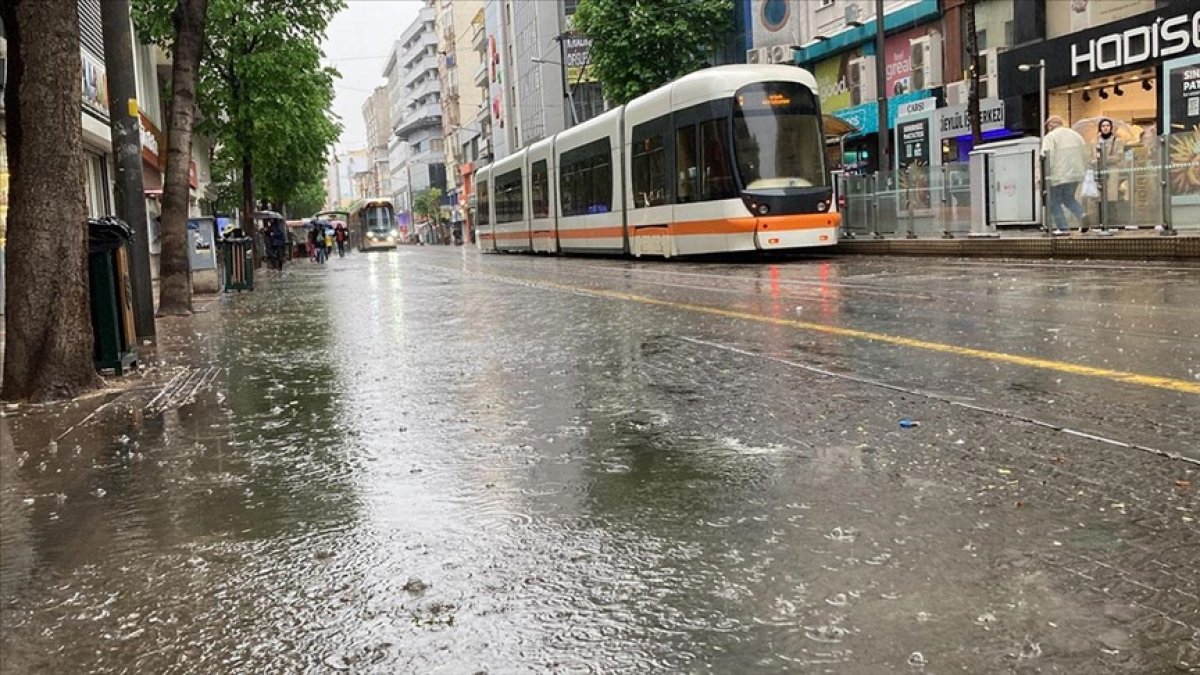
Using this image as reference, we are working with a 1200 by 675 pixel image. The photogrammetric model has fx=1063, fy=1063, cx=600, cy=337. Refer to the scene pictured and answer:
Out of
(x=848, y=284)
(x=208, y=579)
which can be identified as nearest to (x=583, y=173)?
(x=848, y=284)

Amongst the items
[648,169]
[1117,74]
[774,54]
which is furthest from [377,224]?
[1117,74]

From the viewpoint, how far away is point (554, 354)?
7.89 meters

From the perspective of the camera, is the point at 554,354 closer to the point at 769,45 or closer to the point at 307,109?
the point at 307,109

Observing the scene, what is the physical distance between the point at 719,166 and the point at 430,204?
103m

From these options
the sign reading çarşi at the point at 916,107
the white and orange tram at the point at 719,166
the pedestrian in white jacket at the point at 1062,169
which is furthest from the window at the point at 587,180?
the sign reading çarşi at the point at 916,107

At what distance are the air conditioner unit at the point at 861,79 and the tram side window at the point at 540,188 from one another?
1149cm

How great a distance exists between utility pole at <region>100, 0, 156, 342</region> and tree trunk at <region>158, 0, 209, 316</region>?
6.92 feet

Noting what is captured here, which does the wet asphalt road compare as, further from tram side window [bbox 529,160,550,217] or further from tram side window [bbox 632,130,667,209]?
tram side window [bbox 529,160,550,217]

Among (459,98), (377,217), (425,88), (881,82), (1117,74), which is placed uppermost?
(425,88)

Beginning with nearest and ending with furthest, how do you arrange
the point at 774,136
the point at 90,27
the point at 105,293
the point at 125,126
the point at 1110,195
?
the point at 105,293 < the point at 125,126 < the point at 1110,195 < the point at 774,136 < the point at 90,27

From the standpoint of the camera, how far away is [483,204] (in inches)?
1591

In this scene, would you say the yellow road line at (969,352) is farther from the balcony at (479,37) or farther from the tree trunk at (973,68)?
the balcony at (479,37)

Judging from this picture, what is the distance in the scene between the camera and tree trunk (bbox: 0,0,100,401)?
6609mm

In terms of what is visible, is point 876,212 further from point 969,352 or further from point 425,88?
point 425,88
